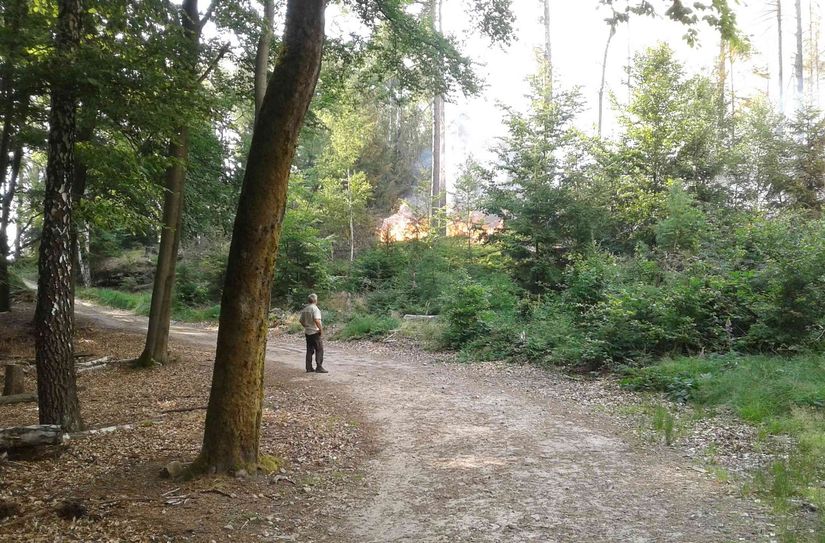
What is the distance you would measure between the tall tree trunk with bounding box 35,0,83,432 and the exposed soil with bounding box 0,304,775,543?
943 millimetres

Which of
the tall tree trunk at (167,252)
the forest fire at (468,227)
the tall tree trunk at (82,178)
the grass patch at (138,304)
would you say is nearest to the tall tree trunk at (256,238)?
the tall tree trunk at (82,178)

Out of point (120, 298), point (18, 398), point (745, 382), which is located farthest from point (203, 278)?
point (745, 382)

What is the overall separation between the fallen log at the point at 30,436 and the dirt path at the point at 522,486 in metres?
3.41

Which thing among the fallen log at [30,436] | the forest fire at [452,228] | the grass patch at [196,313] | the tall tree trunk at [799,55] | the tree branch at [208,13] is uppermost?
the tall tree trunk at [799,55]

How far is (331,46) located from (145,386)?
873cm

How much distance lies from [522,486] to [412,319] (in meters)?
13.7

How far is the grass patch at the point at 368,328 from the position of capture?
60.5 feet

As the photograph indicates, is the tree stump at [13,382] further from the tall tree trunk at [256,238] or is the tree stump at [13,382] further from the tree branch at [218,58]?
the tree branch at [218,58]

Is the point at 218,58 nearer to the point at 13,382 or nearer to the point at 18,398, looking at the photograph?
the point at 13,382

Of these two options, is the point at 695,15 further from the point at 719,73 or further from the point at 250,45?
the point at 719,73

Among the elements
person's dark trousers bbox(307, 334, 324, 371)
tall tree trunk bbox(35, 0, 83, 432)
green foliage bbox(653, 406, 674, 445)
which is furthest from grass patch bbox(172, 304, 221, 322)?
green foliage bbox(653, 406, 674, 445)

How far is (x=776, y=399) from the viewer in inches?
305

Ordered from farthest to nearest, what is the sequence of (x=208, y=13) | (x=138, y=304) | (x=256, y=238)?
(x=138, y=304) < (x=208, y=13) < (x=256, y=238)

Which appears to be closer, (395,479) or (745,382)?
(395,479)
